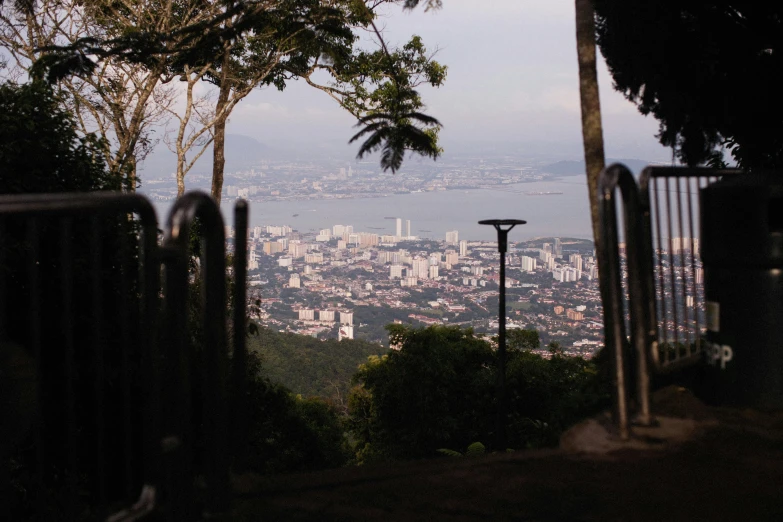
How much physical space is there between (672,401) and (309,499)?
6.35ft

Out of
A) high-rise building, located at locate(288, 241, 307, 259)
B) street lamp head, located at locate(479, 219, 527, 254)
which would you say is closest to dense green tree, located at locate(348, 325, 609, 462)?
street lamp head, located at locate(479, 219, 527, 254)

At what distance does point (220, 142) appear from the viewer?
19.5 meters

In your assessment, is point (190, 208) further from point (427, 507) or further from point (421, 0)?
point (421, 0)

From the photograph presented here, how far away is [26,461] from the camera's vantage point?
15.3 ft

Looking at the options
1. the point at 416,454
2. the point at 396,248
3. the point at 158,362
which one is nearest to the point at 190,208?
the point at 158,362

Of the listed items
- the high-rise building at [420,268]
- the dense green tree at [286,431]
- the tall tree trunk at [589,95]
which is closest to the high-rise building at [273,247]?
the high-rise building at [420,268]

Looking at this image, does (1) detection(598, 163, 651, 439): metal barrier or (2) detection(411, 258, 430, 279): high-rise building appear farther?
(2) detection(411, 258, 430, 279): high-rise building

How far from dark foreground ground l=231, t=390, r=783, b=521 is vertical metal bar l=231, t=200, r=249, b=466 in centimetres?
31

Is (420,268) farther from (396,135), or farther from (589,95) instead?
(396,135)

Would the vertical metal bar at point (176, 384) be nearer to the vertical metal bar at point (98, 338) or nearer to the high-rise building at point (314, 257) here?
the vertical metal bar at point (98, 338)

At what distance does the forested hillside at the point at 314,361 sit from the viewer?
28109 millimetres

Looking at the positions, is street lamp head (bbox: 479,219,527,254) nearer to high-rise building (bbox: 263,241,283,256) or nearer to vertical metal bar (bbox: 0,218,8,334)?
vertical metal bar (bbox: 0,218,8,334)

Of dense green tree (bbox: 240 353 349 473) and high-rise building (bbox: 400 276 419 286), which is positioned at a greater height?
A: high-rise building (bbox: 400 276 419 286)

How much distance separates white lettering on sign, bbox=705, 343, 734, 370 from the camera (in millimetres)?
3789
